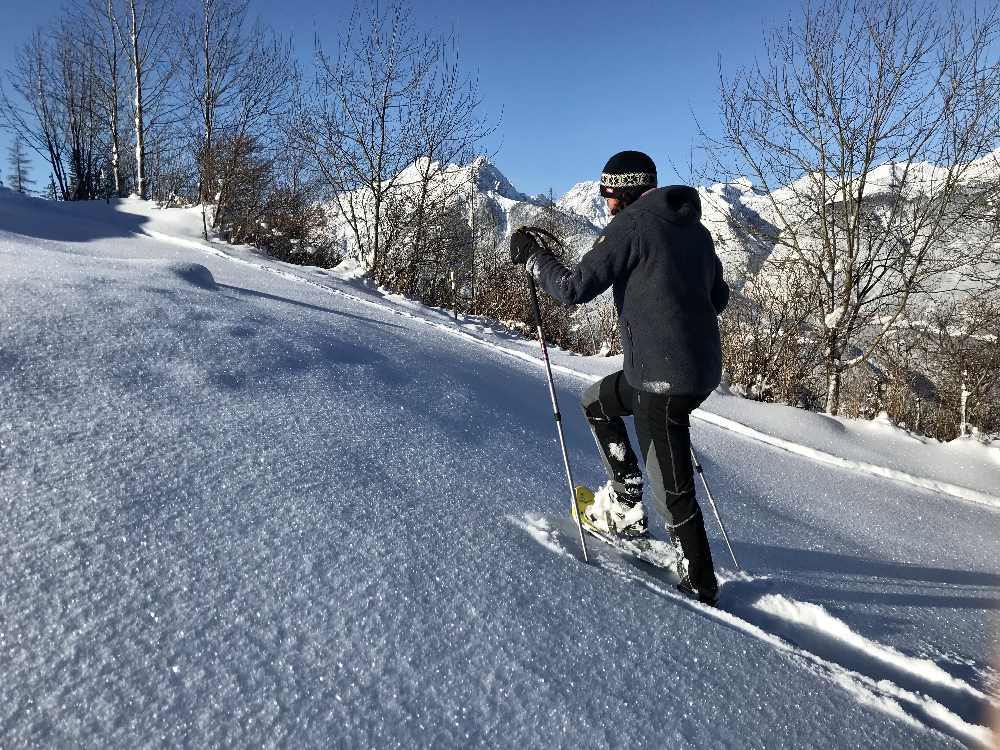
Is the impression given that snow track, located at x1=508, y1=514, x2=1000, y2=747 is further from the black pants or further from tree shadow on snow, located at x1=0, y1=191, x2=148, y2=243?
tree shadow on snow, located at x1=0, y1=191, x2=148, y2=243

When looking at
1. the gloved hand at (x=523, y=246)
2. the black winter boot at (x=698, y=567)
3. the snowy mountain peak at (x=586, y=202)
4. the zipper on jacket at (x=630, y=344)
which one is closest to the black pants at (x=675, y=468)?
the black winter boot at (x=698, y=567)

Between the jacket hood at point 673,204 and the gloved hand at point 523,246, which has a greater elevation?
the jacket hood at point 673,204

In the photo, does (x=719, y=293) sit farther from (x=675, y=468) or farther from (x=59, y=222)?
(x=59, y=222)

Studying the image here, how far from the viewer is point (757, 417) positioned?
15.1ft

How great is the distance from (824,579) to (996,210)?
7405mm

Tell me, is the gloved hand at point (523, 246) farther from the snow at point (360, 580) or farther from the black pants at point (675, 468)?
the snow at point (360, 580)

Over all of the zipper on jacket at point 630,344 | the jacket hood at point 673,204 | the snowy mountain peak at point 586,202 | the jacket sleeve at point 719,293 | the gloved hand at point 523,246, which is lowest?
the zipper on jacket at point 630,344

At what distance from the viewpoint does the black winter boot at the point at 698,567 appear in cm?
174

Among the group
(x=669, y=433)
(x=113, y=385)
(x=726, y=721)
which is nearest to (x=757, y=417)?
(x=669, y=433)

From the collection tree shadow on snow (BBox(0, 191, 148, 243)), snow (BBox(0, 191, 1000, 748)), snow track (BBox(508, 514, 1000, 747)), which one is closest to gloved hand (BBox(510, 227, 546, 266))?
snow (BBox(0, 191, 1000, 748))

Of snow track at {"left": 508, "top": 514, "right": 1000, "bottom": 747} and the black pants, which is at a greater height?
the black pants

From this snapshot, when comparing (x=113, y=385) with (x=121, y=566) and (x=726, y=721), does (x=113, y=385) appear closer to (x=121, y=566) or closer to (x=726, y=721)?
(x=121, y=566)

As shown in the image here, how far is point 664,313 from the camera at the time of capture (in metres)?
1.74

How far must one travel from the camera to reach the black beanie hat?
1909 mm
